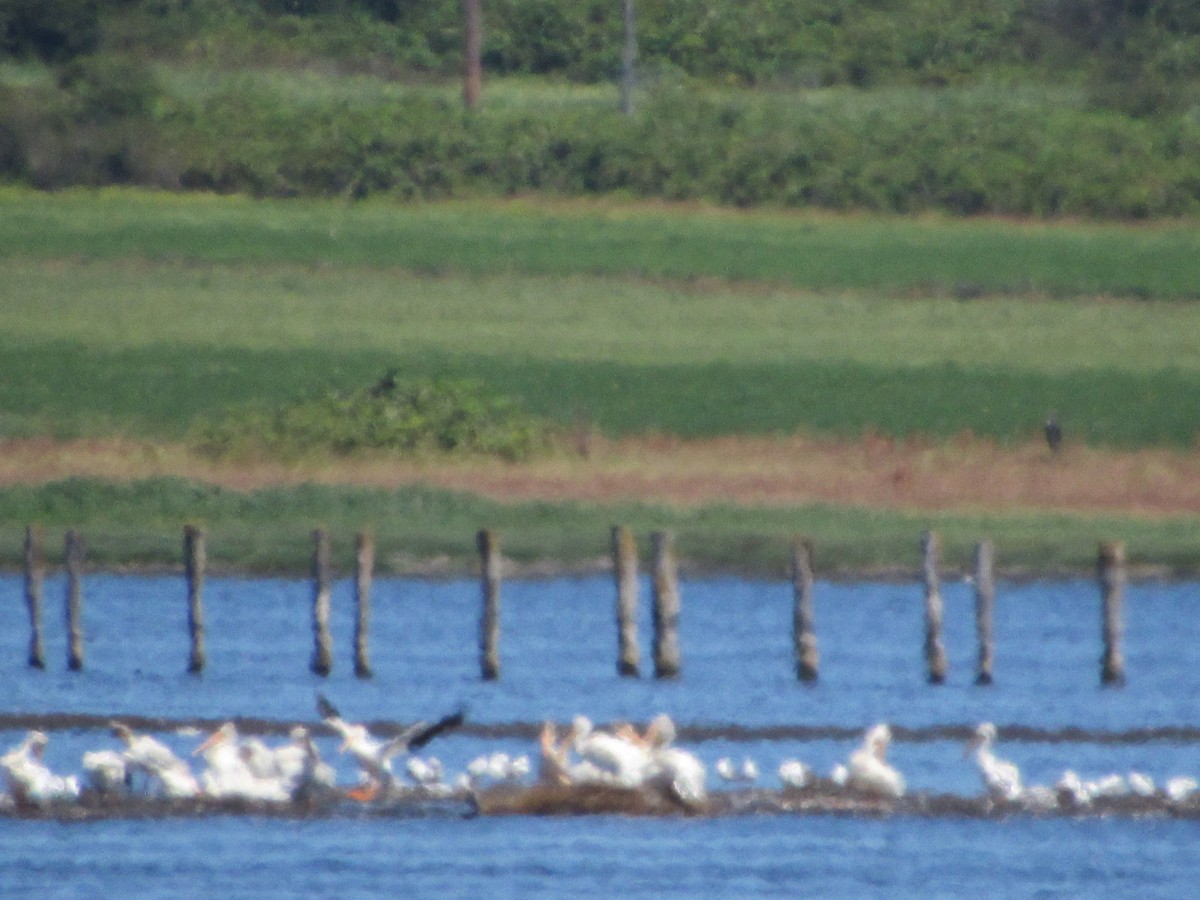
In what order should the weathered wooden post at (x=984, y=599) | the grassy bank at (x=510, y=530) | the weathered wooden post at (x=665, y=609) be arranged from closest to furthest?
the weathered wooden post at (x=984, y=599) < the weathered wooden post at (x=665, y=609) < the grassy bank at (x=510, y=530)

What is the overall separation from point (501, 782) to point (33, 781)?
11.2 ft

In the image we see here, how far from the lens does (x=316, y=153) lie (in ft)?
184

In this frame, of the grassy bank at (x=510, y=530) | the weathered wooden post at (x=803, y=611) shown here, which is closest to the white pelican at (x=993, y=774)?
the weathered wooden post at (x=803, y=611)

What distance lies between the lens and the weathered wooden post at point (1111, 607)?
26984 millimetres

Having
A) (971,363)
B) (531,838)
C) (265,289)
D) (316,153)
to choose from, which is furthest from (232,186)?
(531,838)

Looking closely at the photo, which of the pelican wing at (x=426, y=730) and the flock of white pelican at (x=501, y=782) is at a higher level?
the pelican wing at (x=426, y=730)

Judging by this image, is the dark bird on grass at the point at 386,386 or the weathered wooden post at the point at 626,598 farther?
the dark bird on grass at the point at 386,386

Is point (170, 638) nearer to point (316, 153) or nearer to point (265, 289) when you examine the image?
point (265, 289)

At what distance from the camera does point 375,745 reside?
2211cm

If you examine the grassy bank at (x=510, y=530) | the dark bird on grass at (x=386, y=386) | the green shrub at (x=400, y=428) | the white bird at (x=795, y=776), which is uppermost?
the dark bird on grass at (x=386, y=386)

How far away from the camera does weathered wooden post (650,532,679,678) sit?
26.9 m

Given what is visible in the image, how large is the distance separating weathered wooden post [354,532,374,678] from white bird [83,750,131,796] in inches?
222

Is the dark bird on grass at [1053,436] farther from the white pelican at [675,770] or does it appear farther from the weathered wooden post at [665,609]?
the white pelican at [675,770]

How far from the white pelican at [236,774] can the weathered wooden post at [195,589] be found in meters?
5.41
